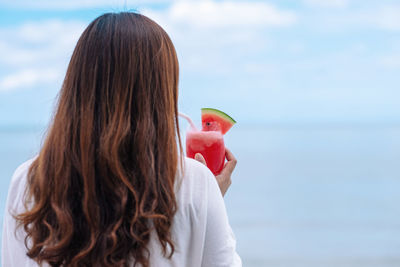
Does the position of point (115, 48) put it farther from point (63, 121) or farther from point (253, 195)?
point (253, 195)

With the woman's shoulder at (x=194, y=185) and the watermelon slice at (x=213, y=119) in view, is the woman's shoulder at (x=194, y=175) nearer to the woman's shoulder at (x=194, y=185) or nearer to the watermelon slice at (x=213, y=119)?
the woman's shoulder at (x=194, y=185)

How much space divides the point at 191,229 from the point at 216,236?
2.3 inches

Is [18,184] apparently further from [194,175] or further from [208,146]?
[208,146]

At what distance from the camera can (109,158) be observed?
1086mm

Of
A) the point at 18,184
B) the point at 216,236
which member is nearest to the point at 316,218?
the point at 216,236

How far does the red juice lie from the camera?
A: 4.93ft

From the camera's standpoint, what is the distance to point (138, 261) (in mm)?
1104

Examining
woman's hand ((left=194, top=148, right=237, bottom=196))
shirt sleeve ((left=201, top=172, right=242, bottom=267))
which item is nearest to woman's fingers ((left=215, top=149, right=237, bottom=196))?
woman's hand ((left=194, top=148, right=237, bottom=196))

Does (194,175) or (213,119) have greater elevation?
(213,119)

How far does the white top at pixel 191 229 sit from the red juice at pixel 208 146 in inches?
13.2

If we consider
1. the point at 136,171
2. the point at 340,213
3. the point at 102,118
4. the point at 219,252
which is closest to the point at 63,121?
the point at 102,118

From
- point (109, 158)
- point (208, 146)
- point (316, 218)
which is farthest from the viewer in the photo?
point (316, 218)

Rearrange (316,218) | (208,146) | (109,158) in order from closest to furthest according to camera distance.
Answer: (109,158) < (208,146) < (316,218)

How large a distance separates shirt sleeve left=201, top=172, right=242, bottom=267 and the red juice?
1.11 feet
